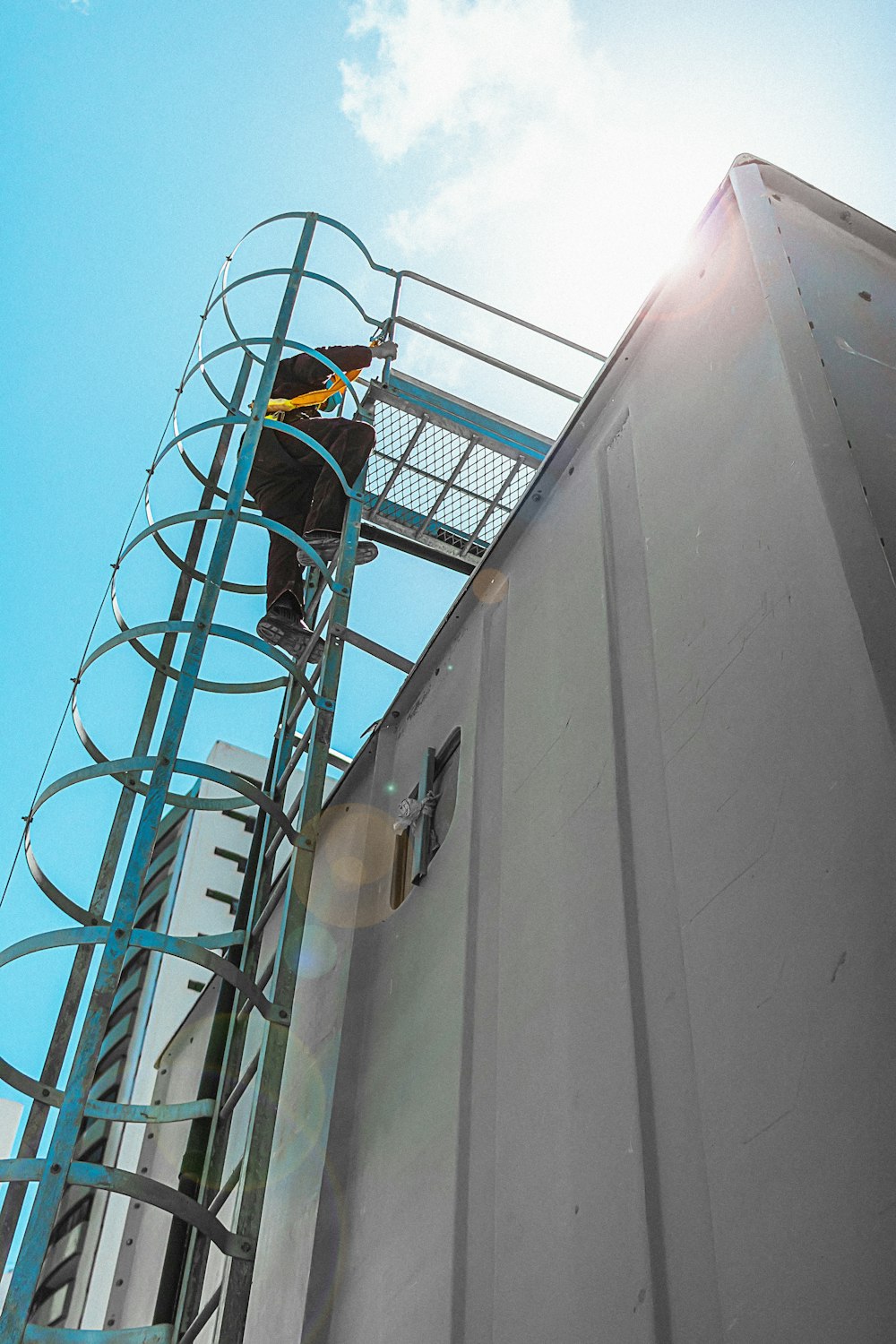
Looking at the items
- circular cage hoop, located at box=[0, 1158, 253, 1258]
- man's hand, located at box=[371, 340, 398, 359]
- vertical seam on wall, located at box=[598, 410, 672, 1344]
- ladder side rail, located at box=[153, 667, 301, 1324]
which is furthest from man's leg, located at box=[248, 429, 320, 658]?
circular cage hoop, located at box=[0, 1158, 253, 1258]

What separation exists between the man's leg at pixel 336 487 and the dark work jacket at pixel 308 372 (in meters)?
0.32

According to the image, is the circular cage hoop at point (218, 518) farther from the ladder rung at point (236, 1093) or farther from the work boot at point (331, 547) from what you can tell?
the ladder rung at point (236, 1093)

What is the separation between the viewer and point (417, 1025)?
367 centimetres

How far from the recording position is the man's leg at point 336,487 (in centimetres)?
588

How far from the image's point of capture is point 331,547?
590 centimetres

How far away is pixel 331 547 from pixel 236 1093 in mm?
2990

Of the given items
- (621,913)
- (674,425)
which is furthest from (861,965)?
(674,425)

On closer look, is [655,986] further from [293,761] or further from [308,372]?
[308,372]

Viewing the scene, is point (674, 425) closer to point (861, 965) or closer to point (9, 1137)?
point (861, 965)

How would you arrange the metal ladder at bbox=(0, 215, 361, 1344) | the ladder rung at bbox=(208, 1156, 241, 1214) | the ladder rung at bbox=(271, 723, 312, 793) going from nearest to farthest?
the metal ladder at bbox=(0, 215, 361, 1344)
the ladder rung at bbox=(208, 1156, 241, 1214)
the ladder rung at bbox=(271, 723, 312, 793)

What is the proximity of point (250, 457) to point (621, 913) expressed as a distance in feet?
9.04

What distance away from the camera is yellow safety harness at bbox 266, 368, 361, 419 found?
634cm

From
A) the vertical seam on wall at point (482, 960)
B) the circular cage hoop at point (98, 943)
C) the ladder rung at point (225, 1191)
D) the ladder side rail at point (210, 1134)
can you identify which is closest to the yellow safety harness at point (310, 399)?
the vertical seam on wall at point (482, 960)

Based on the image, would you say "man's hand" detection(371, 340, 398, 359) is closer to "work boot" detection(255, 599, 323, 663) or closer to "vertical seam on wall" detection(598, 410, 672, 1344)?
"work boot" detection(255, 599, 323, 663)
